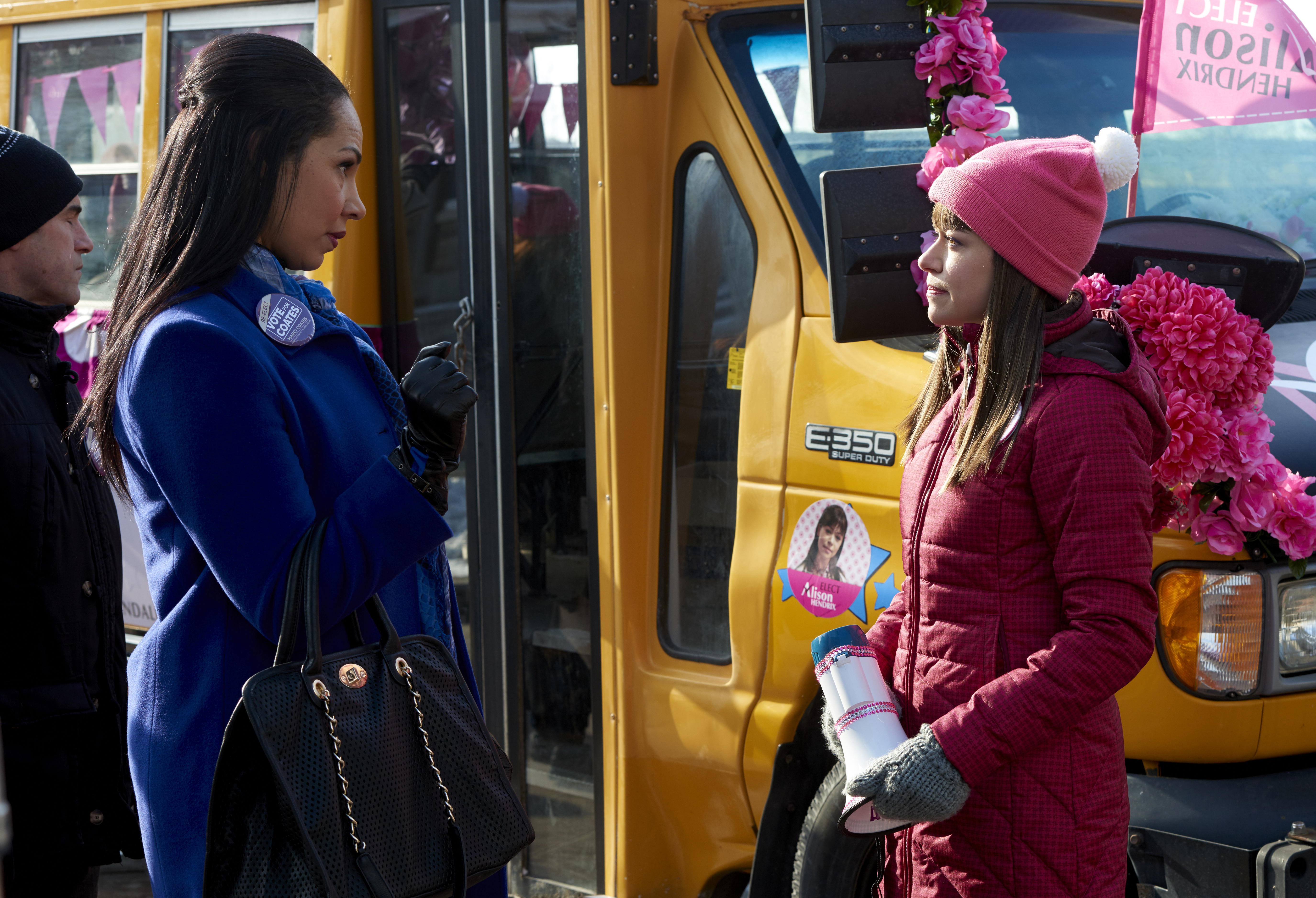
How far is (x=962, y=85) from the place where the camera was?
2.63 meters

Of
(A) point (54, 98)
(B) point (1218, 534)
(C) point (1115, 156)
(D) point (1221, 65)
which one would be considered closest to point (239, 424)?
(C) point (1115, 156)

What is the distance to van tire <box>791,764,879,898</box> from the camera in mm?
2732

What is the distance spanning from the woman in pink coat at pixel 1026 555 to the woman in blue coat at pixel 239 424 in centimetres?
77

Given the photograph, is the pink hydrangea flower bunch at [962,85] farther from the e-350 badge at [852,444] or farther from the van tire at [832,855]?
the van tire at [832,855]

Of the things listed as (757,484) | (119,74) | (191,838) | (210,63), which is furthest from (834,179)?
(119,74)

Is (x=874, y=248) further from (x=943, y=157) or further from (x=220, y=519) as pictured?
(x=220, y=519)

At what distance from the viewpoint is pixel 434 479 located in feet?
6.05

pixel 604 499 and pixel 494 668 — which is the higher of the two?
pixel 604 499

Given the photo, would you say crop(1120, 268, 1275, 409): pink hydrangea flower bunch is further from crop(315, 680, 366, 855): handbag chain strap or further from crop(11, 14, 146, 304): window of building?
crop(11, 14, 146, 304): window of building

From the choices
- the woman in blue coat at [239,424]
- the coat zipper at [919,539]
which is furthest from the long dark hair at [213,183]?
the coat zipper at [919,539]

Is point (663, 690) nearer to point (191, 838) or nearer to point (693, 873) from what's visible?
point (693, 873)

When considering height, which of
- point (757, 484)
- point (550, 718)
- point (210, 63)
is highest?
point (210, 63)

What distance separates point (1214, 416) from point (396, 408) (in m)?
1.45

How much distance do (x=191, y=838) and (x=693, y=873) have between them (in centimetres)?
172
